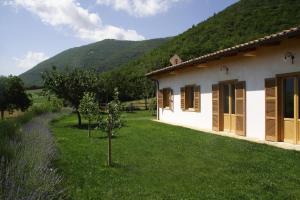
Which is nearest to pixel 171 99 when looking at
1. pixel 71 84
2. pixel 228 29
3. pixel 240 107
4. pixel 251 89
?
pixel 71 84

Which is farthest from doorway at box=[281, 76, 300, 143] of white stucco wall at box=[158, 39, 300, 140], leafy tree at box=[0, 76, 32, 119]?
leafy tree at box=[0, 76, 32, 119]

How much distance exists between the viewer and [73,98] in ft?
71.5

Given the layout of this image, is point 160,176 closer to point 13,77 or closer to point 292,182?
point 292,182

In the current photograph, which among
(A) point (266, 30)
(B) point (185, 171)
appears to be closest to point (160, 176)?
(B) point (185, 171)

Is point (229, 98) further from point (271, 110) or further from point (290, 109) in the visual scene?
point (290, 109)

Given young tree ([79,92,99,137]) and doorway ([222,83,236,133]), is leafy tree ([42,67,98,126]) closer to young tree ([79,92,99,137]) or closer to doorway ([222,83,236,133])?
young tree ([79,92,99,137])

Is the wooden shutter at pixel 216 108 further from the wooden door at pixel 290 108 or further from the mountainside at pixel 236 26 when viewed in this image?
the mountainside at pixel 236 26

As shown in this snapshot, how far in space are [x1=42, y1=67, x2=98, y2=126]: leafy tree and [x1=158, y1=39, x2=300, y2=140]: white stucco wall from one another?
6.14 meters

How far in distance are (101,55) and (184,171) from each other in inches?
4065

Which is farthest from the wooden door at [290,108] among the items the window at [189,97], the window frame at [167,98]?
the window frame at [167,98]

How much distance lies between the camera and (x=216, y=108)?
1558 centimetres

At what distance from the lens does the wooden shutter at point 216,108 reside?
50.5ft

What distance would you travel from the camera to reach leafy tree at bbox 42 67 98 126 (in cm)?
2158

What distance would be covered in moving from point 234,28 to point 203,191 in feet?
121
